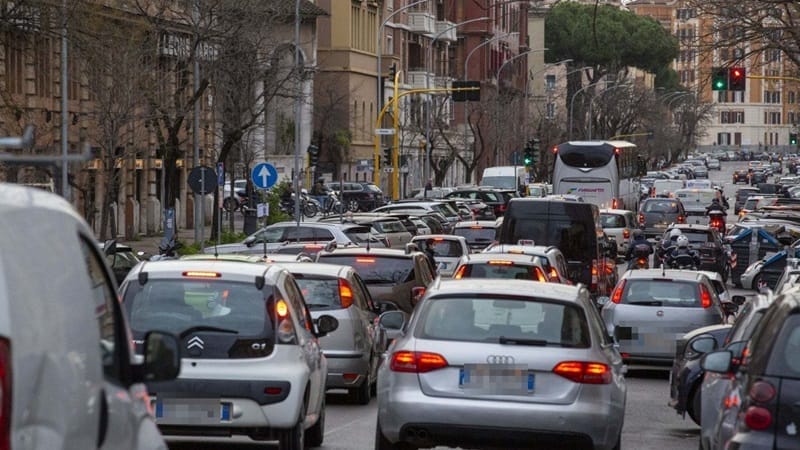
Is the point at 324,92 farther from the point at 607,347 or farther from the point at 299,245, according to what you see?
the point at 607,347

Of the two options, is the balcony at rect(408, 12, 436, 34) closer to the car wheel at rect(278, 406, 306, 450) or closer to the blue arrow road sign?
the blue arrow road sign

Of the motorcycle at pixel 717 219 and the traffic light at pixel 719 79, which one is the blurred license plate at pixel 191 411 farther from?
the motorcycle at pixel 717 219

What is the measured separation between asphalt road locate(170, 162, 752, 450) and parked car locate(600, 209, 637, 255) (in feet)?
94.3

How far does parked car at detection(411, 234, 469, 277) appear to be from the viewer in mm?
33688

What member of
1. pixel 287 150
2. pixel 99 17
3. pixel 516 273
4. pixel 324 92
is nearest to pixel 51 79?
pixel 99 17

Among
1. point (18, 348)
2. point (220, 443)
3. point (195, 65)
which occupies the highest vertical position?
point (195, 65)

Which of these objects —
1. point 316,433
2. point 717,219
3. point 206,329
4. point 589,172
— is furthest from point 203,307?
point 589,172

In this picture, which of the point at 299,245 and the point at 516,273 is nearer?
the point at 516,273

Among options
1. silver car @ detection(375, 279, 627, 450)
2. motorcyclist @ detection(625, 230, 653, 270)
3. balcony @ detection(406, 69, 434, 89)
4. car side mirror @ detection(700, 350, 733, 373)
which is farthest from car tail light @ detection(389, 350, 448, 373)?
balcony @ detection(406, 69, 434, 89)

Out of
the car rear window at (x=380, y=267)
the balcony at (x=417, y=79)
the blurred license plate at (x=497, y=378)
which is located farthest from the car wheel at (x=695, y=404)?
the balcony at (x=417, y=79)

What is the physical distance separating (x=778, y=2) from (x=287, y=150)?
4540 cm

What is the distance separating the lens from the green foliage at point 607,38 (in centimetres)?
14188

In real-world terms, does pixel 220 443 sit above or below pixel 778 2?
below

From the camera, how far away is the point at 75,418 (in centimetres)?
567
